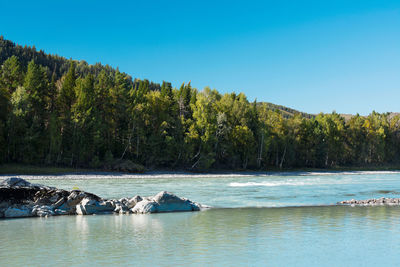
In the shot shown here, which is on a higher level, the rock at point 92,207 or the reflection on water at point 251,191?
the rock at point 92,207

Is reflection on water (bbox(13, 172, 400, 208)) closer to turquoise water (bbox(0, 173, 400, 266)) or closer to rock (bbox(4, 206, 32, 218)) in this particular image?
turquoise water (bbox(0, 173, 400, 266))

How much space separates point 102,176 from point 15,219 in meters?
39.8

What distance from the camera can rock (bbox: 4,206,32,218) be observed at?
693 inches

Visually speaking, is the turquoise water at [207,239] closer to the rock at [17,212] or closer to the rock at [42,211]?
the rock at [42,211]

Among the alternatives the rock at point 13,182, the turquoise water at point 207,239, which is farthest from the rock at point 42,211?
the rock at point 13,182

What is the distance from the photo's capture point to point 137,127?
7106cm

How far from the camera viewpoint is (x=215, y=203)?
2425 centimetres

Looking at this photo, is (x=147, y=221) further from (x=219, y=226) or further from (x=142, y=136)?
(x=142, y=136)

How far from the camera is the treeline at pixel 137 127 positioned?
60.2 m

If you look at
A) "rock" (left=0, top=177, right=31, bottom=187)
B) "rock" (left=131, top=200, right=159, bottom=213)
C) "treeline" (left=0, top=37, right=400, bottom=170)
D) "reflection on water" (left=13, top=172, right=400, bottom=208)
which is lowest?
"reflection on water" (left=13, top=172, right=400, bottom=208)

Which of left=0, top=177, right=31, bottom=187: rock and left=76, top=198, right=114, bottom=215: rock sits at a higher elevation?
left=0, top=177, right=31, bottom=187: rock

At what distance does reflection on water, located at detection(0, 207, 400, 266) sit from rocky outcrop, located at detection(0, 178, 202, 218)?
963mm

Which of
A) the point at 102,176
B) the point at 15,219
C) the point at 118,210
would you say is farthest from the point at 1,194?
the point at 102,176

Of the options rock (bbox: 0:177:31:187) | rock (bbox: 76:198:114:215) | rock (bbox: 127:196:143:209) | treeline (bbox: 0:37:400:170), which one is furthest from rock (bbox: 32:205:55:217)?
treeline (bbox: 0:37:400:170)
